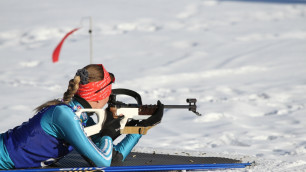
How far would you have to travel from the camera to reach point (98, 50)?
14.2 meters

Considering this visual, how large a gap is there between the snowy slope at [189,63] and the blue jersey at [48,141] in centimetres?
165

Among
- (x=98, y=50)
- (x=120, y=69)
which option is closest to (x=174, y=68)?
(x=120, y=69)

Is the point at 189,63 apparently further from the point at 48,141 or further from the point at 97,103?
the point at 48,141

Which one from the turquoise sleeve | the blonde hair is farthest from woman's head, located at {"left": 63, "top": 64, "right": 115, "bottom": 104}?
the turquoise sleeve

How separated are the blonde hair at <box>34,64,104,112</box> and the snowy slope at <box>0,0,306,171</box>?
1646mm

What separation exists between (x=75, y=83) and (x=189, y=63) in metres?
8.97

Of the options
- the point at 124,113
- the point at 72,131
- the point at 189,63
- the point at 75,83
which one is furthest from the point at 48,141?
the point at 189,63

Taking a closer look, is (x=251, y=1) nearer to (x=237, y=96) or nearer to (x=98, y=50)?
(x=98, y=50)

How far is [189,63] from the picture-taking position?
41.0ft

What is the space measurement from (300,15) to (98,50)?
21.8 feet

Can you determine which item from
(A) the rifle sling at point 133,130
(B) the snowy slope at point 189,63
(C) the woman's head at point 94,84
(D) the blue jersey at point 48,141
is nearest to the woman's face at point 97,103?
(C) the woman's head at point 94,84

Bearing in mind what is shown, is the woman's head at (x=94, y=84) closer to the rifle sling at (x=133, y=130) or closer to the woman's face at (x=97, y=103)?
the woman's face at (x=97, y=103)

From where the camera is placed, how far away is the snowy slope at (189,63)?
6793mm

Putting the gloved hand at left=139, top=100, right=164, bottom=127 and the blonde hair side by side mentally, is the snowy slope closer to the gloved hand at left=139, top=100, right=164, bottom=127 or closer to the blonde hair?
the gloved hand at left=139, top=100, right=164, bottom=127
